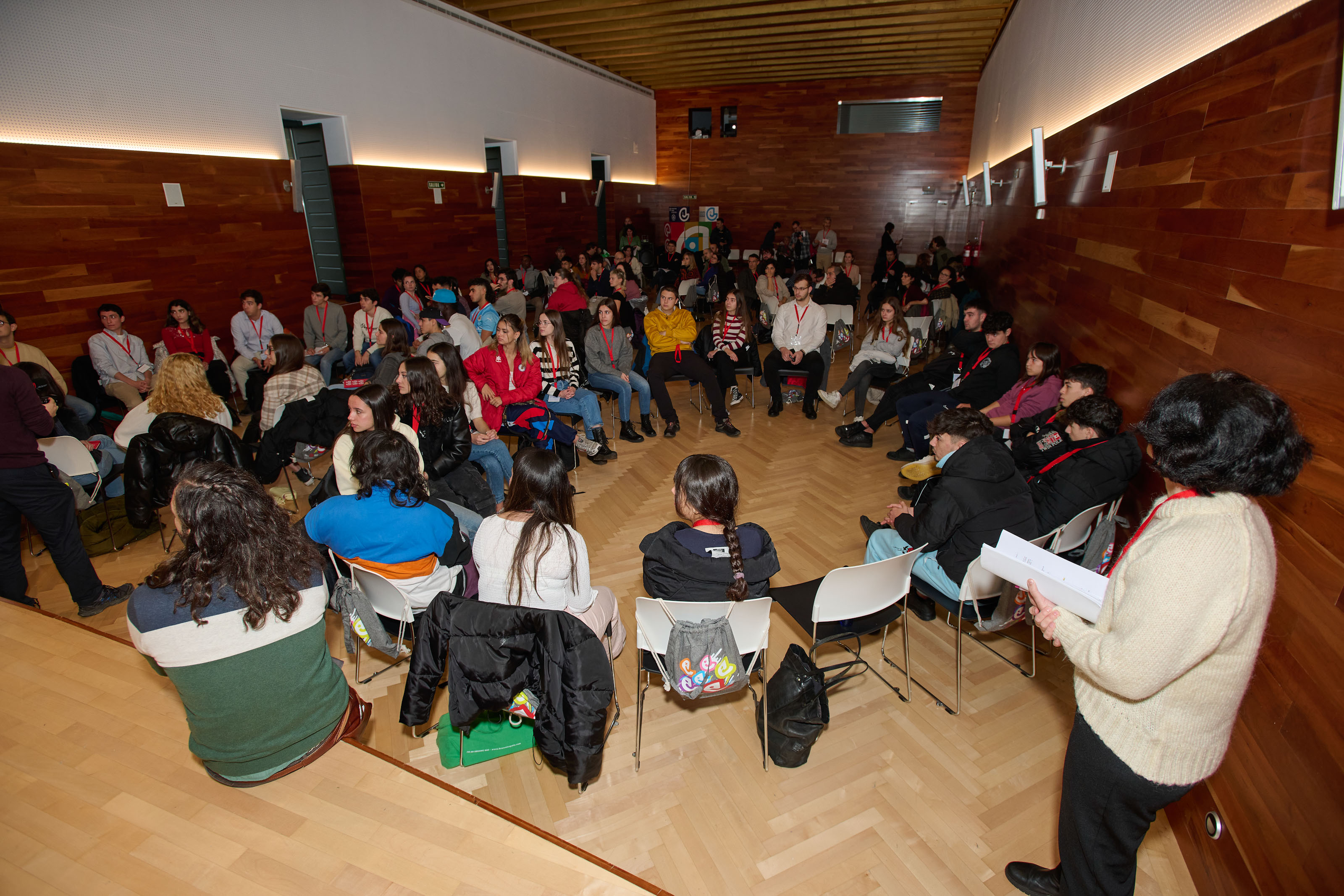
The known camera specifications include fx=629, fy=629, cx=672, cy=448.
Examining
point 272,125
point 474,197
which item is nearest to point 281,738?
point 272,125

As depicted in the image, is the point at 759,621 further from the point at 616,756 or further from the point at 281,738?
the point at 281,738

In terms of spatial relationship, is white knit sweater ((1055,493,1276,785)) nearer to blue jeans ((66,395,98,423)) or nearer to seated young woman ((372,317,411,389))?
seated young woman ((372,317,411,389))

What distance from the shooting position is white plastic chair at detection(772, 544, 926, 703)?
253 centimetres

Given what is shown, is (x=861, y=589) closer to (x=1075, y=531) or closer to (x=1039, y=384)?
(x=1075, y=531)

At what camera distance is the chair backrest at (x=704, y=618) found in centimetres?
232

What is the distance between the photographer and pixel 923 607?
11.5 ft

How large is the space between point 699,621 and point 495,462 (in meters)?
2.58

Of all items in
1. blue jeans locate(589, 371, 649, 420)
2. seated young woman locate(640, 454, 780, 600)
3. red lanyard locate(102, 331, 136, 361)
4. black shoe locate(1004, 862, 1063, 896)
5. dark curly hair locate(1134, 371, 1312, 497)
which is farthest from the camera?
blue jeans locate(589, 371, 649, 420)

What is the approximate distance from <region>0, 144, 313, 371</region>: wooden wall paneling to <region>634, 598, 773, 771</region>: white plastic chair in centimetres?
634

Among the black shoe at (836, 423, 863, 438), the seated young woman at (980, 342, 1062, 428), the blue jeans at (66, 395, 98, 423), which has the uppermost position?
the seated young woman at (980, 342, 1062, 428)

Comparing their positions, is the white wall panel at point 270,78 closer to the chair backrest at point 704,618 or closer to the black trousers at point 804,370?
the black trousers at point 804,370

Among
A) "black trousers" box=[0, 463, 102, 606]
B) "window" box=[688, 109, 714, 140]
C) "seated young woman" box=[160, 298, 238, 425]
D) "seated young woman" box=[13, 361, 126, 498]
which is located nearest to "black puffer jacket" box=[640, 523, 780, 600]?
"black trousers" box=[0, 463, 102, 606]

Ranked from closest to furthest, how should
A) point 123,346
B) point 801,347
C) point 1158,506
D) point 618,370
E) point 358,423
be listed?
point 1158,506
point 358,423
point 123,346
point 618,370
point 801,347

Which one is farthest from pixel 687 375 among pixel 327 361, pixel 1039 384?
pixel 327 361
